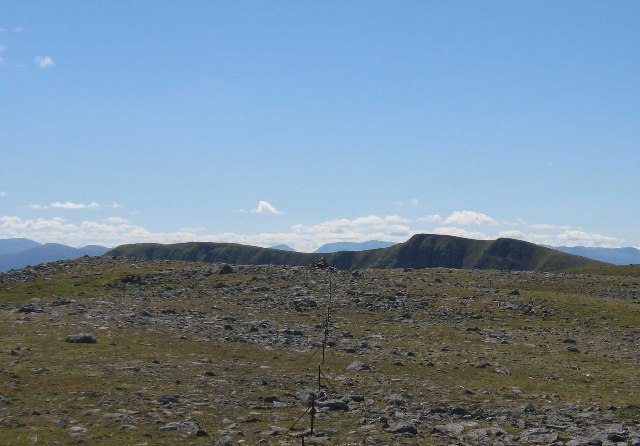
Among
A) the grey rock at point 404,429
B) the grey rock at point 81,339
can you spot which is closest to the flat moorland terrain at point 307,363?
the grey rock at point 404,429

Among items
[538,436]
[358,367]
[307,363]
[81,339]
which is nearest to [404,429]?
[538,436]

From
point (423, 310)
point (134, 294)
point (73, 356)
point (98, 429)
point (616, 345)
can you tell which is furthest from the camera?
point (134, 294)

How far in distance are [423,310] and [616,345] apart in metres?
13.7

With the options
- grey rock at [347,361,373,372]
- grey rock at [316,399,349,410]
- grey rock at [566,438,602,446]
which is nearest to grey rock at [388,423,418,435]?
grey rock at [316,399,349,410]

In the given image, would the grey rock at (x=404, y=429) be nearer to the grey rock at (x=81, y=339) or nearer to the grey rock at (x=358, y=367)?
the grey rock at (x=358, y=367)

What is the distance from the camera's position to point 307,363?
96.6 feet

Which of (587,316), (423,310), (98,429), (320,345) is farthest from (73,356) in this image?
(587,316)

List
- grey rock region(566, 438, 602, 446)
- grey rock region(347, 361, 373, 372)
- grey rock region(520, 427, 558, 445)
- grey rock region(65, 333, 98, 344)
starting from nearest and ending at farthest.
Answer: grey rock region(566, 438, 602, 446) → grey rock region(520, 427, 558, 445) → grey rock region(347, 361, 373, 372) → grey rock region(65, 333, 98, 344)

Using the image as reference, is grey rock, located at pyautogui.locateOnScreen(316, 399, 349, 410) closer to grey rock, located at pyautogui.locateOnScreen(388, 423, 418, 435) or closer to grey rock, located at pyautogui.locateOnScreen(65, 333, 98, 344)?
grey rock, located at pyautogui.locateOnScreen(388, 423, 418, 435)

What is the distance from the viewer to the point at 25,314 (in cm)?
4003

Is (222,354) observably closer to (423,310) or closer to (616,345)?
(423,310)

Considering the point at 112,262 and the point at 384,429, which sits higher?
the point at 112,262

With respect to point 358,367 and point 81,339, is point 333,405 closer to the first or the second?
point 358,367

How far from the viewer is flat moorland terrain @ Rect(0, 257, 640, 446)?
18984 millimetres
